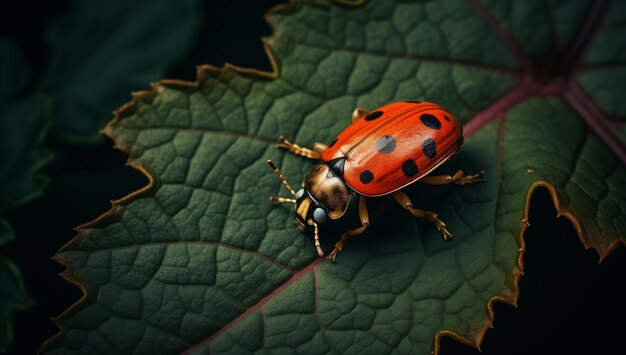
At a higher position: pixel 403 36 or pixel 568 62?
pixel 403 36

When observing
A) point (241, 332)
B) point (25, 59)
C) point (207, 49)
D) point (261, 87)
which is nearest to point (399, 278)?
point (241, 332)

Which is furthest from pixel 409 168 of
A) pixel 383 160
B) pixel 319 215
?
pixel 319 215

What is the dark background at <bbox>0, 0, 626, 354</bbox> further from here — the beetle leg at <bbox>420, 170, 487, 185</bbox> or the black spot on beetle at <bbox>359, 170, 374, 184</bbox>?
the black spot on beetle at <bbox>359, 170, 374, 184</bbox>

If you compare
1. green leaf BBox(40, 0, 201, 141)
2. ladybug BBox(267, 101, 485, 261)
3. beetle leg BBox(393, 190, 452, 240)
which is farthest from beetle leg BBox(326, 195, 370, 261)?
green leaf BBox(40, 0, 201, 141)

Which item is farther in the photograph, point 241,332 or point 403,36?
point 403,36

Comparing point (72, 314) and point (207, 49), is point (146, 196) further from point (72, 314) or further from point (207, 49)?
point (207, 49)

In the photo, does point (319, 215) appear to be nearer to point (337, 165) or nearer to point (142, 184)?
point (337, 165)

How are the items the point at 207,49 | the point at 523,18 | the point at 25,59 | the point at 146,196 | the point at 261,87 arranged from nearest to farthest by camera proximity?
the point at 146,196, the point at 261,87, the point at 523,18, the point at 25,59, the point at 207,49
